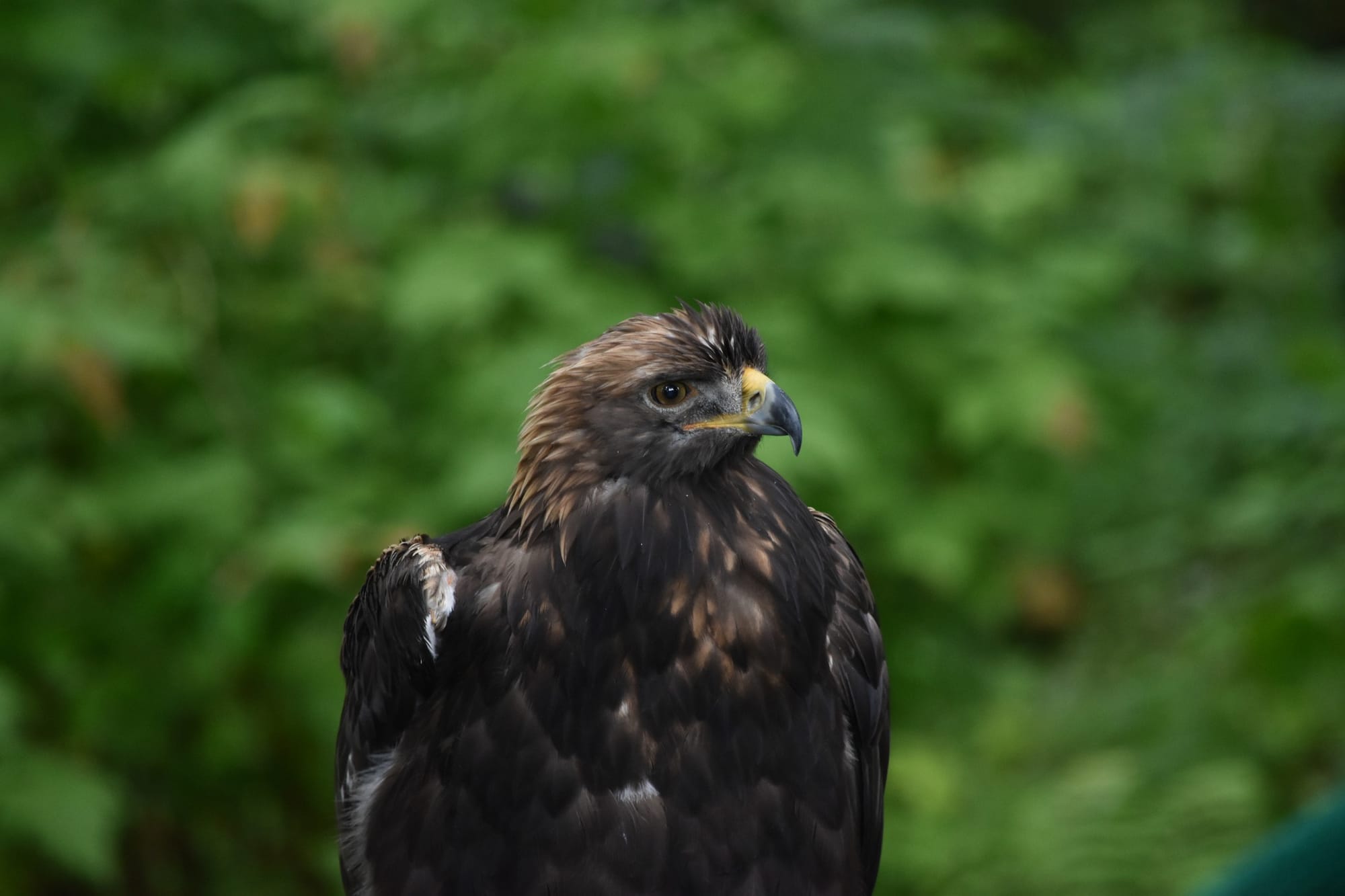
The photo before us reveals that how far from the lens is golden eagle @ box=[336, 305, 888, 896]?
2992mm

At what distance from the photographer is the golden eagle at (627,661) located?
299 centimetres

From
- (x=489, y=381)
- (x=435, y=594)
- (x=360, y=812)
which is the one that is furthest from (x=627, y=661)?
(x=489, y=381)

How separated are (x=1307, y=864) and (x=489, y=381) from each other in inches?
121

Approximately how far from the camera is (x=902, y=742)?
6.48 meters

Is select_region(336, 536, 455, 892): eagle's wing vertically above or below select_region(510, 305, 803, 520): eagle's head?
below

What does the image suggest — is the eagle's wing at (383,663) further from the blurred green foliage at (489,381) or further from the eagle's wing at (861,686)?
the blurred green foliage at (489,381)

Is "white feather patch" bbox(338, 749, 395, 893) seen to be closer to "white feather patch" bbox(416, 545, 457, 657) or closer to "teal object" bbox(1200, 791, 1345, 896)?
"white feather patch" bbox(416, 545, 457, 657)

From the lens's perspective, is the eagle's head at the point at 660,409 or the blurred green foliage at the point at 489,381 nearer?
the eagle's head at the point at 660,409

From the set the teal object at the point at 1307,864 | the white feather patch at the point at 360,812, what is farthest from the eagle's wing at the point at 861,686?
the white feather patch at the point at 360,812

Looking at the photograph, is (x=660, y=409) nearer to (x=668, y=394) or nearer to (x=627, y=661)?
(x=668, y=394)

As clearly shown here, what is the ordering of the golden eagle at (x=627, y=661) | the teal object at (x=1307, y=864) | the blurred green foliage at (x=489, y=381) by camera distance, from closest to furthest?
the golden eagle at (x=627, y=661)
the teal object at (x=1307, y=864)
the blurred green foliage at (x=489, y=381)

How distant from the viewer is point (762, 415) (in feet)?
9.96

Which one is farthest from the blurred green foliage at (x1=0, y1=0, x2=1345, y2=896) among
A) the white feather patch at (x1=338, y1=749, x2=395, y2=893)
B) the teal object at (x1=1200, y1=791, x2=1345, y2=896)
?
the teal object at (x1=1200, y1=791, x2=1345, y2=896)

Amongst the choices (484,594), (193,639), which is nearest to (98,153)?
(193,639)
